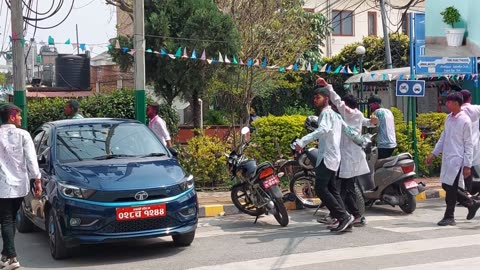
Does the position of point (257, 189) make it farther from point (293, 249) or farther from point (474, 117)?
point (474, 117)

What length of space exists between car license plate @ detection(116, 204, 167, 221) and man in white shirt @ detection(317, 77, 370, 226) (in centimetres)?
285

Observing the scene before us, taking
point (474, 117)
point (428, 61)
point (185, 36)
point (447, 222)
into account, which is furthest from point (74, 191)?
point (428, 61)

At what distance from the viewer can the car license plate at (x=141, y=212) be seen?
661 centimetres

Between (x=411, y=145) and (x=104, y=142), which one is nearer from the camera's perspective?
(x=104, y=142)

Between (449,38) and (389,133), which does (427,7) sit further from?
(389,133)

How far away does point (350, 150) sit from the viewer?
859cm

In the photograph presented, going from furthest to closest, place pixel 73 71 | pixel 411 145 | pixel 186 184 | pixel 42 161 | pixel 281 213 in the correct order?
1. pixel 73 71
2. pixel 411 145
3. pixel 281 213
4. pixel 42 161
5. pixel 186 184

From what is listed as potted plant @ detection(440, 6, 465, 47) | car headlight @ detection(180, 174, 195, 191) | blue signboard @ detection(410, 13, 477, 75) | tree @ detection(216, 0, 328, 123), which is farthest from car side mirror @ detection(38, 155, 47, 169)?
potted plant @ detection(440, 6, 465, 47)

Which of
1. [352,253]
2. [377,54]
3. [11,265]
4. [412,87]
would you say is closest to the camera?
[11,265]

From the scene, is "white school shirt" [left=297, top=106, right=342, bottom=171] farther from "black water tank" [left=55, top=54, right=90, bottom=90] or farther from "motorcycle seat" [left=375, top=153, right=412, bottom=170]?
"black water tank" [left=55, top=54, right=90, bottom=90]

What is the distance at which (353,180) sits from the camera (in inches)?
340

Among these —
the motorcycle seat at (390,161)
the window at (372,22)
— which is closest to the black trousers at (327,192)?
the motorcycle seat at (390,161)

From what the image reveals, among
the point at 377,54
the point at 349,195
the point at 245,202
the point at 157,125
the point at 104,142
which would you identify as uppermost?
the point at 377,54

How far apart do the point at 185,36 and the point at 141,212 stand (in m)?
8.38
